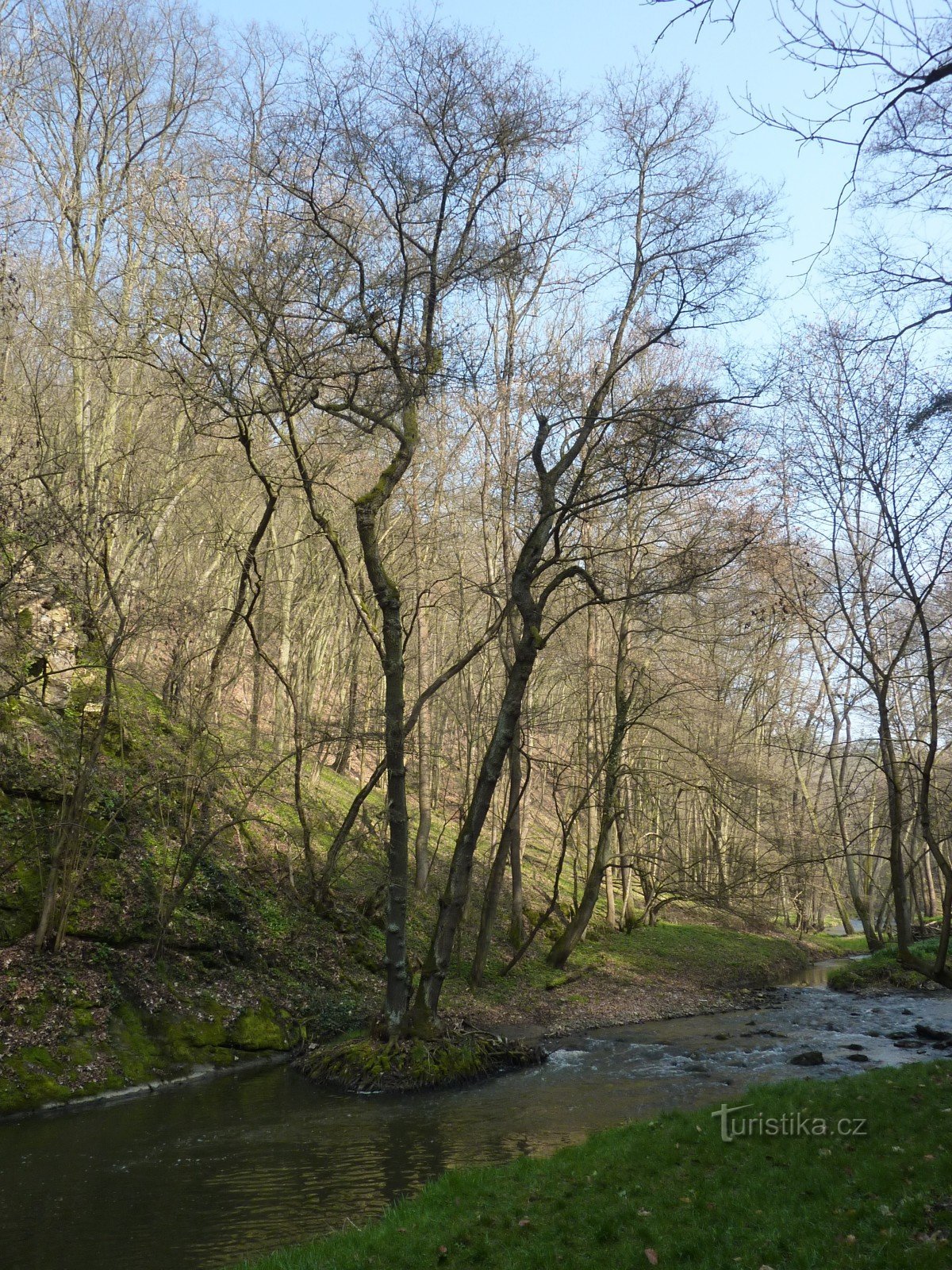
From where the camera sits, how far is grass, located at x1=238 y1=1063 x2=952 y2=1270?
4816 millimetres

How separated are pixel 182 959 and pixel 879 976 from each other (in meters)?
14.3

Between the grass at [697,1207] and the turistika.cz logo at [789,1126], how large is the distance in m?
0.06

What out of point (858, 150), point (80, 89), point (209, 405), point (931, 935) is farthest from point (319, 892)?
point (931, 935)

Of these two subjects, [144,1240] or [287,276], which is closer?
[144,1240]

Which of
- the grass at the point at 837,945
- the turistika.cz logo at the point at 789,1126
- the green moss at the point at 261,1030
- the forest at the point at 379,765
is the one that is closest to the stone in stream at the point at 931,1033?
the forest at the point at 379,765

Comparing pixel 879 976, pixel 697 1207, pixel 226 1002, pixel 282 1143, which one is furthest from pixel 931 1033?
pixel 226 1002

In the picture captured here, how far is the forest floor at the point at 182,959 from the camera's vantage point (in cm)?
996

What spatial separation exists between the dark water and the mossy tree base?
11.3 inches

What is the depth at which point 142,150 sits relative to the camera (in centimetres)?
1622

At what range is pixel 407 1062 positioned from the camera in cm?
1036

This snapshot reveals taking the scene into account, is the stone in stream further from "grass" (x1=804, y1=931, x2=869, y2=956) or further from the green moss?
"grass" (x1=804, y1=931, x2=869, y2=956)

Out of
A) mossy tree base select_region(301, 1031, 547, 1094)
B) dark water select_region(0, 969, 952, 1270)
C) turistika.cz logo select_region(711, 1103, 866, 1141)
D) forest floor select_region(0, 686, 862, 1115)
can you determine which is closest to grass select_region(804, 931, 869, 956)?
forest floor select_region(0, 686, 862, 1115)

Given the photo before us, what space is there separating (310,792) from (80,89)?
556 inches

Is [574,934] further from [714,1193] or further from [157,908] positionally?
[714,1193]
